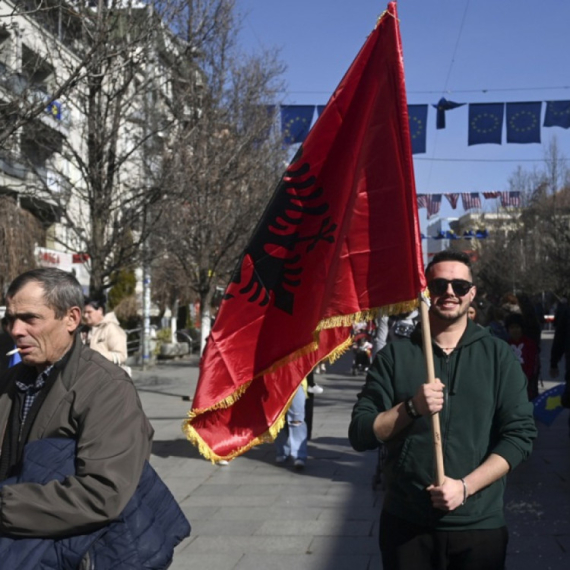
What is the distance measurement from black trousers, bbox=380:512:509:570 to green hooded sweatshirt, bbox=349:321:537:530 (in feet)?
0.11

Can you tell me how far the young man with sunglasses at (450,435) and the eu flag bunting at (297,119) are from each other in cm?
1802

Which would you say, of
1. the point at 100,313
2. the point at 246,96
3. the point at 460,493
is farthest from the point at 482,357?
the point at 246,96

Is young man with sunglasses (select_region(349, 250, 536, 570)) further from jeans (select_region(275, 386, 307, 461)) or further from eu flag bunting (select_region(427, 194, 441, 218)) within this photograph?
eu flag bunting (select_region(427, 194, 441, 218))

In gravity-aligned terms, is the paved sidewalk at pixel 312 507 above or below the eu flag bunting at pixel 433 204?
below

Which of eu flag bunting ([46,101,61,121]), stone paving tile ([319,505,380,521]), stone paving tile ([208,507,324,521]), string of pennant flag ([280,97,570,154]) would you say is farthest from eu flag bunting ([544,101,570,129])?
stone paving tile ([208,507,324,521])

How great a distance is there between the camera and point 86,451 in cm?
270

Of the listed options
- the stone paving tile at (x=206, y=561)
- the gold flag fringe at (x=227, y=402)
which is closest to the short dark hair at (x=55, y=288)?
the gold flag fringe at (x=227, y=402)

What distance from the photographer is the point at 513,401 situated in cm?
348

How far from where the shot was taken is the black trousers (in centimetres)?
338

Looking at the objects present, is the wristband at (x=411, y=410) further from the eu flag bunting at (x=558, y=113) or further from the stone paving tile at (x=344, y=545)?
the eu flag bunting at (x=558, y=113)

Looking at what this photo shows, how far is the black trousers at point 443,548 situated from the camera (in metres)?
3.38

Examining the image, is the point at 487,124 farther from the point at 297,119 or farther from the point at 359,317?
the point at 359,317

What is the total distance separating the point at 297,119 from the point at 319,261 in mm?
17937

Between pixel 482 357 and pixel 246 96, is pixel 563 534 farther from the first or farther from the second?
pixel 246 96
